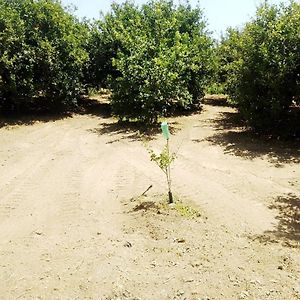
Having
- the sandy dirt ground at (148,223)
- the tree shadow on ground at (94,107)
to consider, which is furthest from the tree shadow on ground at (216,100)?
the sandy dirt ground at (148,223)

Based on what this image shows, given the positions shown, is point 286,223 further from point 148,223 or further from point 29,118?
point 29,118

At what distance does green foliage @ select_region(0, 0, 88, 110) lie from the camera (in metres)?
15.9

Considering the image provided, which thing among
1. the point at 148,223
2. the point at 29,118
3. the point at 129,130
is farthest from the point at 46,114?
the point at 148,223

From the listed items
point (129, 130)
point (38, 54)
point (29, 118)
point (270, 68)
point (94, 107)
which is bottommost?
point (129, 130)

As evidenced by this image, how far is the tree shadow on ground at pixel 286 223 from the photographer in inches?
233

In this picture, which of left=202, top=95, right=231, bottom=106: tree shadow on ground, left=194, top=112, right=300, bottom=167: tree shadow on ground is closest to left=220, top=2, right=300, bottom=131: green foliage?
left=194, top=112, right=300, bottom=167: tree shadow on ground

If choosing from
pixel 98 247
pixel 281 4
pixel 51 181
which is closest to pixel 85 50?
pixel 281 4

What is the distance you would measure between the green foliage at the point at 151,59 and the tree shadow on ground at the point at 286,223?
7.73 metres

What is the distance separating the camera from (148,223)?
258 inches

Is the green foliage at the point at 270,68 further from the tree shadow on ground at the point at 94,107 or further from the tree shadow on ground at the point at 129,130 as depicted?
the tree shadow on ground at the point at 94,107

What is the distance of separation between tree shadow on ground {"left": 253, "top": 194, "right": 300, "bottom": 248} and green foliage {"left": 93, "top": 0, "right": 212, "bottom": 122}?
7728mm

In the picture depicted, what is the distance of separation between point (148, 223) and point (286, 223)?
2.46 metres

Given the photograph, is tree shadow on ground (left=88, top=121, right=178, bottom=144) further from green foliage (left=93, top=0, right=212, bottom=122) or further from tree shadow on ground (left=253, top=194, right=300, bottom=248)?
tree shadow on ground (left=253, top=194, right=300, bottom=248)

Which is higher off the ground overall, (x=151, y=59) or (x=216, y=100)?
(x=151, y=59)
